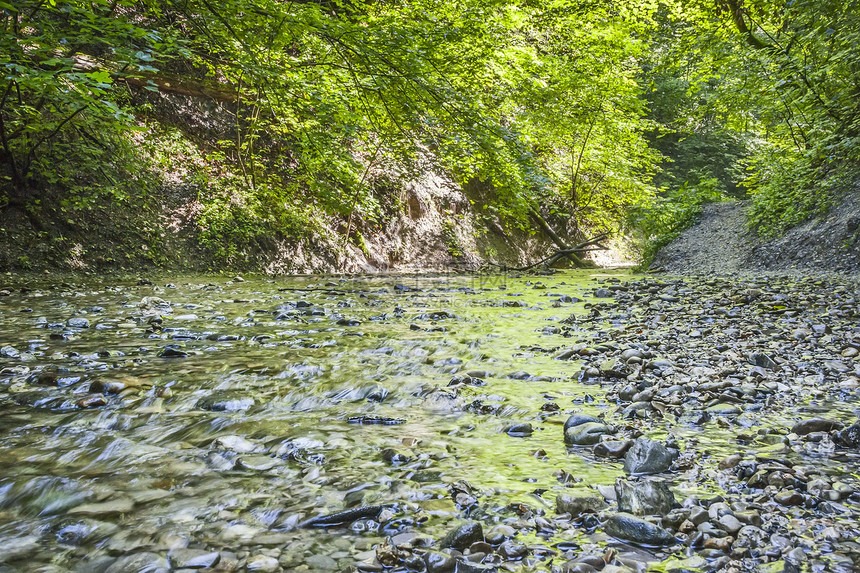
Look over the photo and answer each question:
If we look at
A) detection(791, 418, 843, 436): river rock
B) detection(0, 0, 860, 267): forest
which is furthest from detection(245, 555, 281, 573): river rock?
detection(0, 0, 860, 267): forest

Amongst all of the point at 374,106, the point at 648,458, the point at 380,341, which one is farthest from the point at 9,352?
the point at 374,106

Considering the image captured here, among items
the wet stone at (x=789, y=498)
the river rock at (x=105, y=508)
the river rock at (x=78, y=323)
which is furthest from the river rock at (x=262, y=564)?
the river rock at (x=78, y=323)

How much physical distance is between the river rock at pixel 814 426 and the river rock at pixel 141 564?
8.46 ft

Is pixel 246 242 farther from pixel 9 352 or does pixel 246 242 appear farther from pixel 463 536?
pixel 463 536

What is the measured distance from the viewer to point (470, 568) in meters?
1.46

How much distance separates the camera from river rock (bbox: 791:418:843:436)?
234cm

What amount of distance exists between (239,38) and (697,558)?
19.8 ft

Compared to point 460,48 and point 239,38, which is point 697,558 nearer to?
point 239,38

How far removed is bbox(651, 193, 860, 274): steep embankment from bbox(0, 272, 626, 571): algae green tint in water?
742 cm

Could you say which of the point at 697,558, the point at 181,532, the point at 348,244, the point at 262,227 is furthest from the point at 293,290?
the point at 697,558

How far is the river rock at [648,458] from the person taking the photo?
2.09 meters

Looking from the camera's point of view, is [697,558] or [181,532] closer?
[697,558]

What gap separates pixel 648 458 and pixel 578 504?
0.52 m

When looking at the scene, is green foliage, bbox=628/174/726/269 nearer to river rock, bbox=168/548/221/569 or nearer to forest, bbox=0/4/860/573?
forest, bbox=0/4/860/573
